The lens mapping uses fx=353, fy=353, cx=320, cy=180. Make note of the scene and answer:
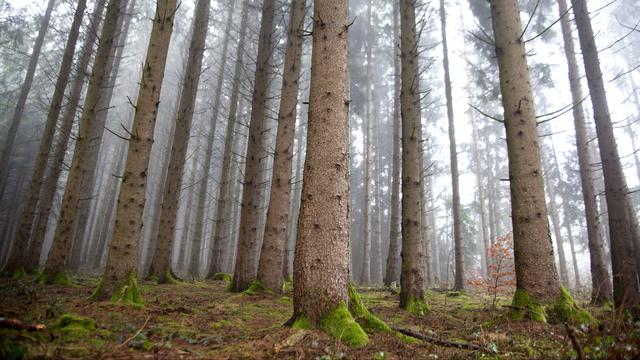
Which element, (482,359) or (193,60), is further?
(193,60)

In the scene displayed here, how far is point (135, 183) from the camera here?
5145mm

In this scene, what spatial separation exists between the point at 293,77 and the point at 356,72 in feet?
39.6

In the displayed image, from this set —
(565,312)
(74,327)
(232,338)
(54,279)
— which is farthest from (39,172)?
(565,312)

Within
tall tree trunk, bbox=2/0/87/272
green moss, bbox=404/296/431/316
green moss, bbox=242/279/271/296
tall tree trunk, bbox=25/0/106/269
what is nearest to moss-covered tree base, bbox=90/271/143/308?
green moss, bbox=242/279/271/296

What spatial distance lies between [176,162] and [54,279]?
4121mm

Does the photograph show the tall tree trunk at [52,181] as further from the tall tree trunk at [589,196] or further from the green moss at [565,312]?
the tall tree trunk at [589,196]

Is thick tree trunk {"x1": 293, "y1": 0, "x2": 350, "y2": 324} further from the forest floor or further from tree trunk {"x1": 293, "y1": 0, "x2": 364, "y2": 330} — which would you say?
the forest floor

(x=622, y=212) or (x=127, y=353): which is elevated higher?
(x=622, y=212)

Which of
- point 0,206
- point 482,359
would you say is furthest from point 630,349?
point 0,206

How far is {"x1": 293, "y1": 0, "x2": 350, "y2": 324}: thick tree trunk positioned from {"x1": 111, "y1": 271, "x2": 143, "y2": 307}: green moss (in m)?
2.54

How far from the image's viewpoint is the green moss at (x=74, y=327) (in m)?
2.89

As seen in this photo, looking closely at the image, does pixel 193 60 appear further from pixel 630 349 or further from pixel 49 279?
pixel 630 349

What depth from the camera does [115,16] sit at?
27.6 feet

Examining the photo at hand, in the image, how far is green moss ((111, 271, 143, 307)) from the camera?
179 inches
